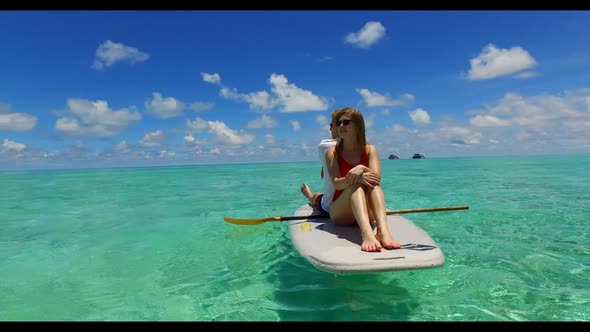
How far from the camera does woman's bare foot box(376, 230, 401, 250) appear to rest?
3258 mm

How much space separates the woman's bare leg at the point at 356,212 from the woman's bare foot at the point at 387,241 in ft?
0.24

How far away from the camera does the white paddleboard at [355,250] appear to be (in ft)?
9.63

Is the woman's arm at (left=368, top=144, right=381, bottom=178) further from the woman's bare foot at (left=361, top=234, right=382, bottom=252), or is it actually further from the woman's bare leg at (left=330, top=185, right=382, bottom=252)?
the woman's bare foot at (left=361, top=234, right=382, bottom=252)

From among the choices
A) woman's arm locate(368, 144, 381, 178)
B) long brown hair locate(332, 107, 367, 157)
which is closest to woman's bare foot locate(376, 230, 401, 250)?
woman's arm locate(368, 144, 381, 178)

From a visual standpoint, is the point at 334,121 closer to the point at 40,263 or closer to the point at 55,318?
the point at 55,318

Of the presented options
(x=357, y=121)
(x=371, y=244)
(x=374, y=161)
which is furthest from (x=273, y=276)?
(x=357, y=121)

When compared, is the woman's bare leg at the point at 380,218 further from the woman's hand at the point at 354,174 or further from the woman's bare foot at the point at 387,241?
the woman's hand at the point at 354,174

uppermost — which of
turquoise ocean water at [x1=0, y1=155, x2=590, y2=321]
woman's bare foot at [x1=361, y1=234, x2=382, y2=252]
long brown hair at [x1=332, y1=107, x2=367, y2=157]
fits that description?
long brown hair at [x1=332, y1=107, x2=367, y2=157]

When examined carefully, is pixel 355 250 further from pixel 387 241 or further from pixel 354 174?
pixel 354 174

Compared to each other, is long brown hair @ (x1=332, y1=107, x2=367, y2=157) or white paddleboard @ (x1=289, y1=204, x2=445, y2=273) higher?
long brown hair @ (x1=332, y1=107, x2=367, y2=157)

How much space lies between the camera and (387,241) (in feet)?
10.9

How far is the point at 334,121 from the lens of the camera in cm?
418

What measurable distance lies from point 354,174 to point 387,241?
2.44 ft
